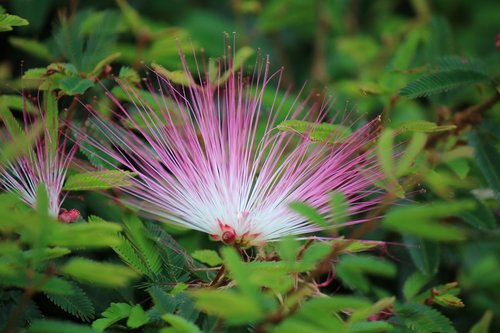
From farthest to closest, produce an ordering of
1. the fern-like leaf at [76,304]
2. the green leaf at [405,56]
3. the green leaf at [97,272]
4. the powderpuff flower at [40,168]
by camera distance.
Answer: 1. the green leaf at [405,56]
2. the powderpuff flower at [40,168]
3. the fern-like leaf at [76,304]
4. the green leaf at [97,272]

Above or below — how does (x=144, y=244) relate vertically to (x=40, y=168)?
below

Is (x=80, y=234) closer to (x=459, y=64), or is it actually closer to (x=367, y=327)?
(x=367, y=327)

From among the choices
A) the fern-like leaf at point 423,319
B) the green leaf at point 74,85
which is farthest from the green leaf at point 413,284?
the green leaf at point 74,85

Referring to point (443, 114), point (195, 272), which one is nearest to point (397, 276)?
point (443, 114)

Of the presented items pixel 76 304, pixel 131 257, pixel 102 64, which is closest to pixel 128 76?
pixel 102 64

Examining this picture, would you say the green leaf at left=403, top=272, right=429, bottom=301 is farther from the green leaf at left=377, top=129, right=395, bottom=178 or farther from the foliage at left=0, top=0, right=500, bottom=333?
the green leaf at left=377, top=129, right=395, bottom=178

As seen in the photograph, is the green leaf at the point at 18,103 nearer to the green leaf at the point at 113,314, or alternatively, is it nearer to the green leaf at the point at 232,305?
the green leaf at the point at 113,314

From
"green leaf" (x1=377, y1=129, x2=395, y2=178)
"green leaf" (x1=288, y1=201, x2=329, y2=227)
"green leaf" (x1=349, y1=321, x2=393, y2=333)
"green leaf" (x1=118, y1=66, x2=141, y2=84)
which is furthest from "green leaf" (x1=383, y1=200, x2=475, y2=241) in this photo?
"green leaf" (x1=118, y1=66, x2=141, y2=84)
